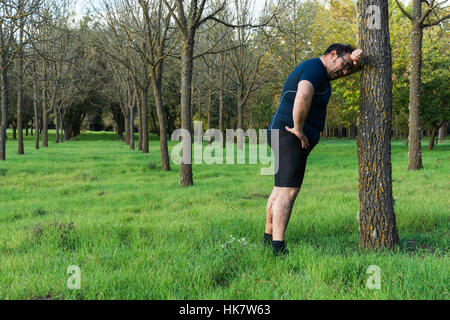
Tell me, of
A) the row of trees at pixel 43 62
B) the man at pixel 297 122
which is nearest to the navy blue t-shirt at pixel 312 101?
the man at pixel 297 122

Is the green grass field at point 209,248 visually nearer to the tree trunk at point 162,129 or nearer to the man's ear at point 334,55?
the man's ear at point 334,55

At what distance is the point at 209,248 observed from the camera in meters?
3.59

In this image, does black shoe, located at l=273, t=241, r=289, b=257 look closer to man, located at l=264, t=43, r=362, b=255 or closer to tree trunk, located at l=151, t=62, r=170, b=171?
man, located at l=264, t=43, r=362, b=255

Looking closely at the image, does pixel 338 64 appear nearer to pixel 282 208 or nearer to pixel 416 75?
pixel 282 208

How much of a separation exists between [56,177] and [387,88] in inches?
392

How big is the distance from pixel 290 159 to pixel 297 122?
39 cm

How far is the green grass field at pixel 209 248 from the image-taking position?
2662mm

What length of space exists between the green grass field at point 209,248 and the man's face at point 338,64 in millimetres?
1782

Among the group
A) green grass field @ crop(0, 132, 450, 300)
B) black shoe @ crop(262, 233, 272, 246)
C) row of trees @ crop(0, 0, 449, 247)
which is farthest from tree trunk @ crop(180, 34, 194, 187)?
black shoe @ crop(262, 233, 272, 246)

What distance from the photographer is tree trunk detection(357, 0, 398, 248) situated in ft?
11.0

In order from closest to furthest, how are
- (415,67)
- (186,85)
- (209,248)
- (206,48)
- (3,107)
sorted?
(209,248)
(186,85)
(415,67)
(3,107)
(206,48)

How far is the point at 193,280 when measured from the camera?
282 centimetres

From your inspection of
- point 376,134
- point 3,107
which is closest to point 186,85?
point 376,134

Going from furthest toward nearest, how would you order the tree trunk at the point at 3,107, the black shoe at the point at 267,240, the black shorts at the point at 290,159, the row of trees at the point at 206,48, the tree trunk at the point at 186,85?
1. the tree trunk at the point at 3,107
2. the row of trees at the point at 206,48
3. the tree trunk at the point at 186,85
4. the black shoe at the point at 267,240
5. the black shorts at the point at 290,159
